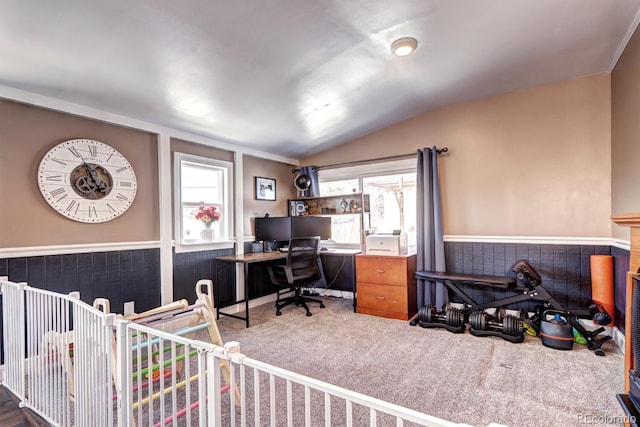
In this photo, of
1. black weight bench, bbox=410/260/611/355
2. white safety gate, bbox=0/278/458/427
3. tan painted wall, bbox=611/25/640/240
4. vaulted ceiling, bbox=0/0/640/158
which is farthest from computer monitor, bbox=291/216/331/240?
tan painted wall, bbox=611/25/640/240

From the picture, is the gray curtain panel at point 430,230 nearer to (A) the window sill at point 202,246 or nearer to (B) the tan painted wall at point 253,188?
(B) the tan painted wall at point 253,188

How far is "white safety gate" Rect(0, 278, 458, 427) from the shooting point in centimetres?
95

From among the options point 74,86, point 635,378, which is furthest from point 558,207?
point 74,86

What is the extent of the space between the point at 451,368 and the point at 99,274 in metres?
3.10

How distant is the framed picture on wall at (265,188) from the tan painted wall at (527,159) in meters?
1.94

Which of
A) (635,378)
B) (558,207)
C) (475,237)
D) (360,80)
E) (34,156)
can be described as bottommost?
(635,378)

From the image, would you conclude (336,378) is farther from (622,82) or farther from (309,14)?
(622,82)

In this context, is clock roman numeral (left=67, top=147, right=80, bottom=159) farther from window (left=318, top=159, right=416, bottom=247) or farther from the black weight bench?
the black weight bench

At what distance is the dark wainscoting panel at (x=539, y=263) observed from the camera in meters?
3.12

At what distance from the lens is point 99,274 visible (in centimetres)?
283

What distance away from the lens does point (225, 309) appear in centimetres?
384

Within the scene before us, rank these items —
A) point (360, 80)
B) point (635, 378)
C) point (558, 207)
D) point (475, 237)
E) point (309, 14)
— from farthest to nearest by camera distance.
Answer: point (475, 237) < point (558, 207) < point (360, 80) < point (309, 14) < point (635, 378)

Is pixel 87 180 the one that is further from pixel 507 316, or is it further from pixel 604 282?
pixel 604 282

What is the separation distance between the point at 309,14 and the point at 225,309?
10.7 feet
